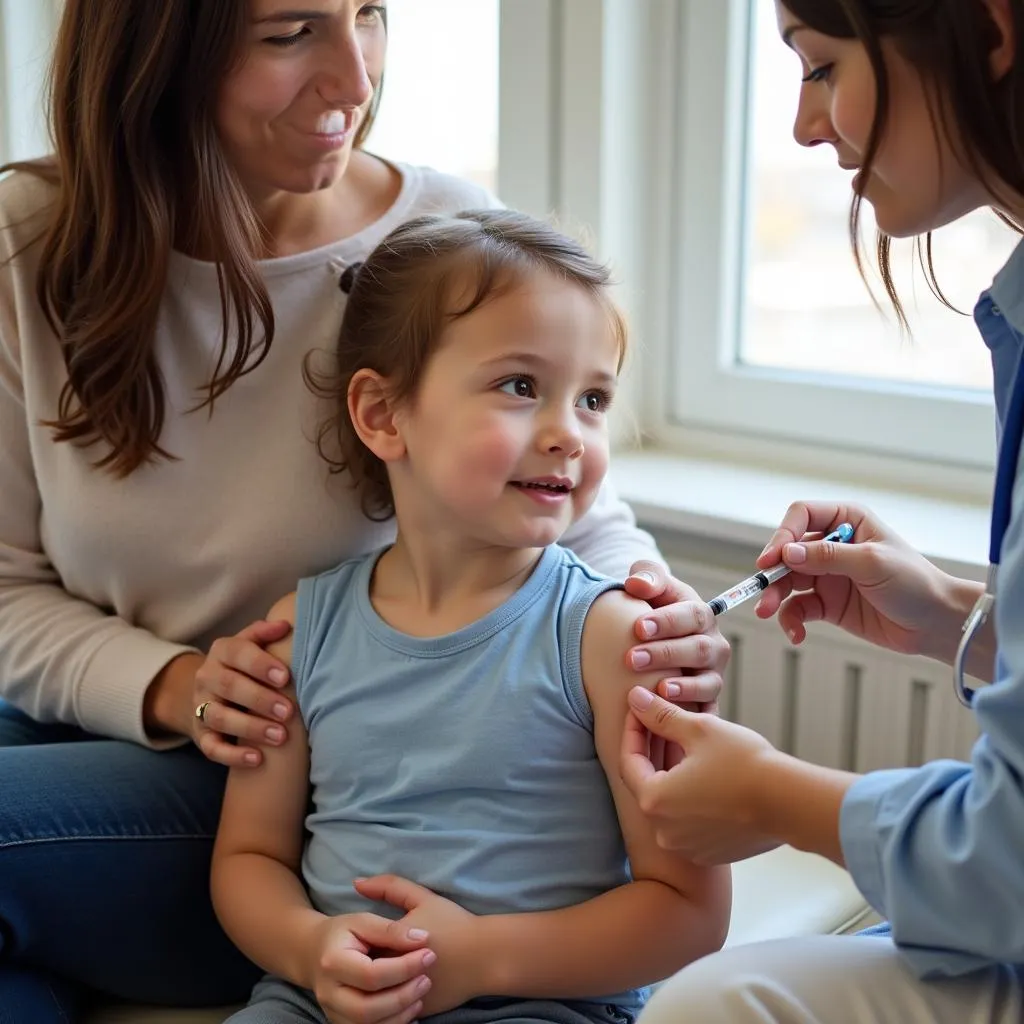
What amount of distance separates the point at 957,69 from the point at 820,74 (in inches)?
5.5

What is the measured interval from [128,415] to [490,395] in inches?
17.4

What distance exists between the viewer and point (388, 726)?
123 centimetres

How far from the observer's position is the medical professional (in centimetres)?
88

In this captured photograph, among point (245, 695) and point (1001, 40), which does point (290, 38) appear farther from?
point (1001, 40)

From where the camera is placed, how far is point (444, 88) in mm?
2346

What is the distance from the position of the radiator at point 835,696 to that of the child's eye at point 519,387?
0.68 meters

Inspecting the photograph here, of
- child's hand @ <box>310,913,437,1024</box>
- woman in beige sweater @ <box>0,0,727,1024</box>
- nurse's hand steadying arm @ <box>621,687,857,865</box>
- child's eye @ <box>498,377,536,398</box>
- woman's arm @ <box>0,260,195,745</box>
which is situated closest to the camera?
nurse's hand steadying arm @ <box>621,687,857,865</box>

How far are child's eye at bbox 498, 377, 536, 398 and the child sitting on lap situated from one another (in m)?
0.01

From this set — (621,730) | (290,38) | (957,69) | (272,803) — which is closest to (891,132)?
(957,69)

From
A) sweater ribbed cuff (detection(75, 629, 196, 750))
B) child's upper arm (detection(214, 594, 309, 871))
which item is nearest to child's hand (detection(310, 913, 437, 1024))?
child's upper arm (detection(214, 594, 309, 871))

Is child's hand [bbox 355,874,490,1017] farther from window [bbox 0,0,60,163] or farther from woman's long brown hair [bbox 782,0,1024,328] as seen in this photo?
window [bbox 0,0,60,163]

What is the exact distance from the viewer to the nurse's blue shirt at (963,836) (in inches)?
34.2

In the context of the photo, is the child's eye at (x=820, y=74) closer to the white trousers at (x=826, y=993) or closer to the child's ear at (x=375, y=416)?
the child's ear at (x=375, y=416)

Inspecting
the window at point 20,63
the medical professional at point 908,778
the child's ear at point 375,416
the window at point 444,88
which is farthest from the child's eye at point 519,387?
the window at point 20,63
